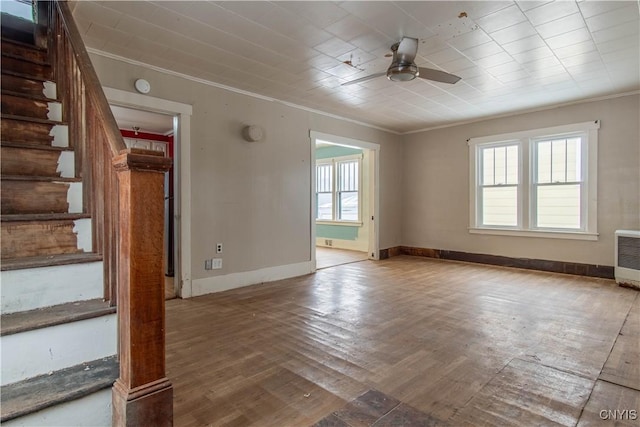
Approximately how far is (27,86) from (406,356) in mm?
3383

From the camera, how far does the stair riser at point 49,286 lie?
150cm

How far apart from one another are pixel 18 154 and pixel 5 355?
1255 millimetres

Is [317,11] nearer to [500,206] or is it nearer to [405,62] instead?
[405,62]

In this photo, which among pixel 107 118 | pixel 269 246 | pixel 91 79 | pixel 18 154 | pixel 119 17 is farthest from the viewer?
pixel 269 246

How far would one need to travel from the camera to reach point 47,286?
1.59m

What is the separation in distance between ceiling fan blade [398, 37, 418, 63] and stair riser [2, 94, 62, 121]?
2.80m

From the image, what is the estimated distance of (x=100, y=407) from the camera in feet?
4.54

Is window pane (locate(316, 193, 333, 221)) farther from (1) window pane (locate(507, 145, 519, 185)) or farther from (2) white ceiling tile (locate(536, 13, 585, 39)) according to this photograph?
(2) white ceiling tile (locate(536, 13, 585, 39))

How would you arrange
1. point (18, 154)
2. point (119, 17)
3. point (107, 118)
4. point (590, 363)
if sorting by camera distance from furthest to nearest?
point (119, 17), point (590, 363), point (18, 154), point (107, 118)

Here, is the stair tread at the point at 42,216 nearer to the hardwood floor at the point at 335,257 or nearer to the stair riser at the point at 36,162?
the stair riser at the point at 36,162

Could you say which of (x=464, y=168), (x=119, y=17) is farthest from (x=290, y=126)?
(x=464, y=168)

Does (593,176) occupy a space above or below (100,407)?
above

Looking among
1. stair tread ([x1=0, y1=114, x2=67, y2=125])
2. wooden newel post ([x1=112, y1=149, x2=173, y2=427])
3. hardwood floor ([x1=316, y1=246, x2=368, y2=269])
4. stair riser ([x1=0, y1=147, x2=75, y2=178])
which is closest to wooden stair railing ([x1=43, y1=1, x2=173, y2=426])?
wooden newel post ([x1=112, y1=149, x2=173, y2=427])

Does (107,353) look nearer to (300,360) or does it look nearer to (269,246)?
(300,360)
